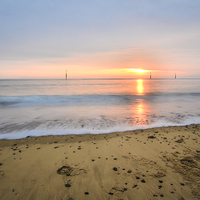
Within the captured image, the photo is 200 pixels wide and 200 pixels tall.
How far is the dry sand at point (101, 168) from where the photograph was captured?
116 inches

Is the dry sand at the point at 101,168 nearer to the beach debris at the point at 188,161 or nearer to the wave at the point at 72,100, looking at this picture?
the beach debris at the point at 188,161

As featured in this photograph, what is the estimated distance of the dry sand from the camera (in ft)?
9.68

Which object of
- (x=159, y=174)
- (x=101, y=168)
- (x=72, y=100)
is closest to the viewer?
(x=159, y=174)

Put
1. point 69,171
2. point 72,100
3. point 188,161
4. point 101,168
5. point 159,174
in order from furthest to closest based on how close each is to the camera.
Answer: point 72,100, point 188,161, point 101,168, point 69,171, point 159,174

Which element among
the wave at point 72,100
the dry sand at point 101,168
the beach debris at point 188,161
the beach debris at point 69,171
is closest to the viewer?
the dry sand at point 101,168

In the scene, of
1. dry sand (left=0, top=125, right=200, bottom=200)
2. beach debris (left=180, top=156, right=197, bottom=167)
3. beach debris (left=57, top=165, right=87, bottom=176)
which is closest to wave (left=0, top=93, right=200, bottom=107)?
dry sand (left=0, top=125, right=200, bottom=200)

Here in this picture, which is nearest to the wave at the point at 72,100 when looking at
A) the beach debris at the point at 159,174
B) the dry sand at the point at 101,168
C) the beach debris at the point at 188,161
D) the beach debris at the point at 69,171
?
the dry sand at the point at 101,168

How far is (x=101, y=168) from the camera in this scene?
12.0ft

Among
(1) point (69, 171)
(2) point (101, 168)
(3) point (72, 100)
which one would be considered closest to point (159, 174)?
(2) point (101, 168)

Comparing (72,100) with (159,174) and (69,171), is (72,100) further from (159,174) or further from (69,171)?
(159,174)

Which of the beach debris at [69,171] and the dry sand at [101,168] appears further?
the beach debris at [69,171]

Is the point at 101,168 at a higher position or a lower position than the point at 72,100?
higher

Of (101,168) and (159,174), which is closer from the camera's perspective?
(159,174)

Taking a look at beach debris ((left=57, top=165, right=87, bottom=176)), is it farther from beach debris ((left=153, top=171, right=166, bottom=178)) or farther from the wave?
the wave
